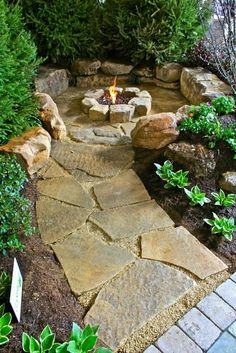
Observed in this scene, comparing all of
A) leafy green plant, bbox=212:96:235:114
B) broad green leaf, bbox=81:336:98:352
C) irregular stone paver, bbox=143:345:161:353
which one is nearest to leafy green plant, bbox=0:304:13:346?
broad green leaf, bbox=81:336:98:352

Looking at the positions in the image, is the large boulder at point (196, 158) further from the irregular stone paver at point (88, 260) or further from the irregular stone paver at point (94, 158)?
the irregular stone paver at point (88, 260)

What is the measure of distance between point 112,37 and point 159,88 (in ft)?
2.84

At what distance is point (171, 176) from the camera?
2.79m

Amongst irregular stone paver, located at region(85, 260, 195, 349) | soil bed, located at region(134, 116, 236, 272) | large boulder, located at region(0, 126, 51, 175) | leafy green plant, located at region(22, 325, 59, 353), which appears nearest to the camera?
leafy green plant, located at region(22, 325, 59, 353)

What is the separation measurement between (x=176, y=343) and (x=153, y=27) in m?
3.58

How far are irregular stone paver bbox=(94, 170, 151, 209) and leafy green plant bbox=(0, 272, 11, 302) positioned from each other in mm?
976

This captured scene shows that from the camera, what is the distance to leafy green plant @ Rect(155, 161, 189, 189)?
2.74 m

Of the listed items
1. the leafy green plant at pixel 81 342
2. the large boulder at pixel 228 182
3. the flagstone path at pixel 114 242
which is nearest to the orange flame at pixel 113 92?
the flagstone path at pixel 114 242

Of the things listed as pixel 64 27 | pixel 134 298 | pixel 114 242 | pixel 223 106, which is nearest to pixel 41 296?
pixel 134 298

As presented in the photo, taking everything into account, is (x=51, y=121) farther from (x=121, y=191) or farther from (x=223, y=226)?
(x=223, y=226)

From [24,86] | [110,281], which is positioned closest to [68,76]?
[24,86]

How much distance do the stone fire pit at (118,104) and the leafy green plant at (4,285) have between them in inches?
90.2

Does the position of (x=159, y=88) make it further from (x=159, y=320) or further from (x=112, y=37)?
(x=159, y=320)

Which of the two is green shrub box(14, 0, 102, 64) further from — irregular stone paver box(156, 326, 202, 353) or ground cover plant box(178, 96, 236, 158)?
irregular stone paver box(156, 326, 202, 353)
